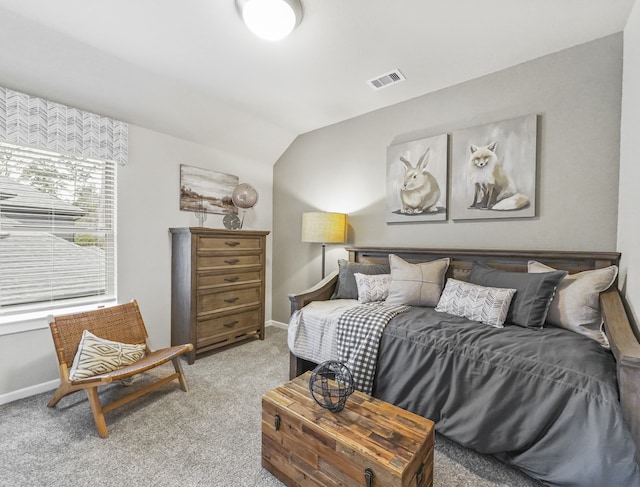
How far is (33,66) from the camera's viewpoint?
1980 mm

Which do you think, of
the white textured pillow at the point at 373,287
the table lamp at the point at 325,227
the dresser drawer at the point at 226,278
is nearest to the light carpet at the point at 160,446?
the dresser drawer at the point at 226,278

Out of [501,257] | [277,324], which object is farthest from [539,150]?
[277,324]

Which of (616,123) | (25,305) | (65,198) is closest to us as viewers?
(616,123)

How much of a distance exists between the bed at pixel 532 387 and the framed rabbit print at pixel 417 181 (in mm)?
991

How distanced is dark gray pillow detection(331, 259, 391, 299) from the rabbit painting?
24.6 inches

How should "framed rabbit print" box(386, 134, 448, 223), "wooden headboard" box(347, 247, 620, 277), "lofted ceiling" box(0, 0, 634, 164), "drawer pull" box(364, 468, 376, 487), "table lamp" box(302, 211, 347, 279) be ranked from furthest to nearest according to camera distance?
"table lamp" box(302, 211, 347, 279) → "framed rabbit print" box(386, 134, 448, 223) → "wooden headboard" box(347, 247, 620, 277) → "lofted ceiling" box(0, 0, 634, 164) → "drawer pull" box(364, 468, 376, 487)

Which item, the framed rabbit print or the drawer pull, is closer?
the drawer pull

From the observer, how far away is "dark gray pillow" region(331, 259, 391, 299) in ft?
8.74

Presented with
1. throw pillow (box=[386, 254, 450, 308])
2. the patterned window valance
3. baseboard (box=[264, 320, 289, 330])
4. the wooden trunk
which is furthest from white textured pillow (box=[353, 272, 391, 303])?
the patterned window valance

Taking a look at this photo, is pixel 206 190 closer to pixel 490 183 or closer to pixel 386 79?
pixel 386 79

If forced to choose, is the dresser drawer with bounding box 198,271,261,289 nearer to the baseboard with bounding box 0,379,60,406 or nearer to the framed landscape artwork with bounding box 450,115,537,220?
the baseboard with bounding box 0,379,60,406

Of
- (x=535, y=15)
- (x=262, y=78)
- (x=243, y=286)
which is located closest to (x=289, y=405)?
(x=243, y=286)

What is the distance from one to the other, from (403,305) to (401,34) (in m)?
1.92

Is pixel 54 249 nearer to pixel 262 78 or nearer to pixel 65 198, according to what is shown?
pixel 65 198
